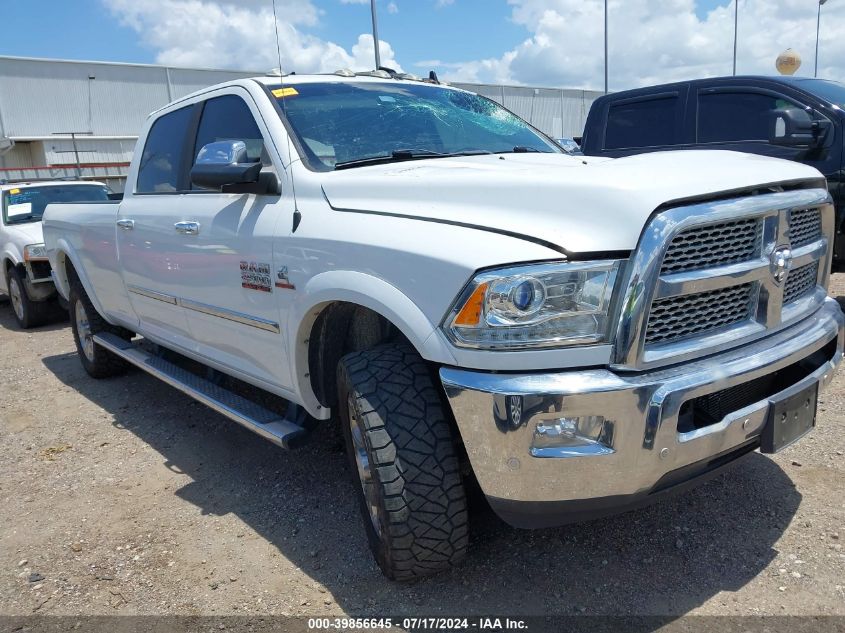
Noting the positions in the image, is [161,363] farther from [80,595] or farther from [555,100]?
[555,100]

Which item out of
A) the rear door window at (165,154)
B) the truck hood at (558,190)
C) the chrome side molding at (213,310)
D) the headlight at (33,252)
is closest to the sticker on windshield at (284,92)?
the truck hood at (558,190)

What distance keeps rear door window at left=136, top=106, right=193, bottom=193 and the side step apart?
110 cm

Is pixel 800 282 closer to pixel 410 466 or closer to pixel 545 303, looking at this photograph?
pixel 545 303

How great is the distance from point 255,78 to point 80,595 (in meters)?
2.48

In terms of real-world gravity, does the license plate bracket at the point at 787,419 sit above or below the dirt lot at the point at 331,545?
above

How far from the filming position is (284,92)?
11.0 feet

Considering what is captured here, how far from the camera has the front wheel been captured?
2369 millimetres

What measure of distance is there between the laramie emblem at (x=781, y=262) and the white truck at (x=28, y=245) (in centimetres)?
730

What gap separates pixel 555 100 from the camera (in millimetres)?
39656

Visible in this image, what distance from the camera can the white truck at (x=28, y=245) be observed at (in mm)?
8289

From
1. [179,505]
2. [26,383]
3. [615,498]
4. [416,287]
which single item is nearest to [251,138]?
[416,287]

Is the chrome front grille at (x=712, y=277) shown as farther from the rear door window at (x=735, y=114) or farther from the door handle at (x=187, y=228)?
the rear door window at (x=735, y=114)

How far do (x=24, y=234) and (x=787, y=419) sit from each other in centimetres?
880

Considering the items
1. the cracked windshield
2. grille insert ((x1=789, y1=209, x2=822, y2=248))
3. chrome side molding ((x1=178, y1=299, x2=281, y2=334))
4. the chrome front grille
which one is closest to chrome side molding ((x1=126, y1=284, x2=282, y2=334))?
chrome side molding ((x1=178, y1=299, x2=281, y2=334))
